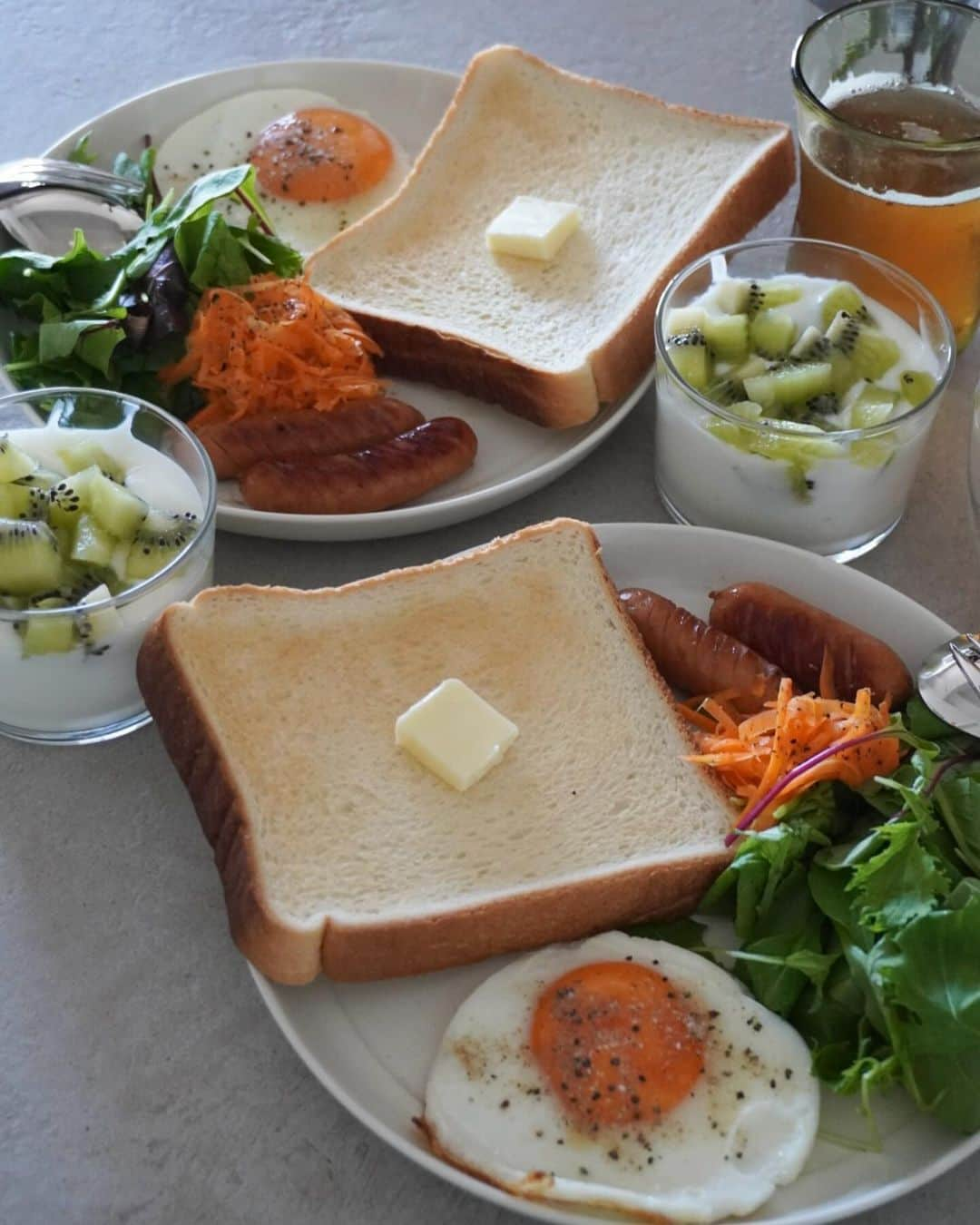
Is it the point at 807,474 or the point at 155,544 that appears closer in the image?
the point at 155,544

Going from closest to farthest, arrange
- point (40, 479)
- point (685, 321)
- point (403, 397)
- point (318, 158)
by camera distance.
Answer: point (40, 479) → point (685, 321) → point (403, 397) → point (318, 158)

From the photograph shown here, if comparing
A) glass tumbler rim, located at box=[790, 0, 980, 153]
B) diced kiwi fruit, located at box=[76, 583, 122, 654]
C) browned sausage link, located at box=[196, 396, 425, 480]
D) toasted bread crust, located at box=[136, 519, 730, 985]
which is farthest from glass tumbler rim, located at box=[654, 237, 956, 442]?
diced kiwi fruit, located at box=[76, 583, 122, 654]

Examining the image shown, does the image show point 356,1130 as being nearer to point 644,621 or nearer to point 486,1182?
point 486,1182

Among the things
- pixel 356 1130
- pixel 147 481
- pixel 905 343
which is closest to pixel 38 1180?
pixel 356 1130

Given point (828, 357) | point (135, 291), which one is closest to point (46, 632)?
point (135, 291)

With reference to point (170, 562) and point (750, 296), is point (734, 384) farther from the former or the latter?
point (170, 562)

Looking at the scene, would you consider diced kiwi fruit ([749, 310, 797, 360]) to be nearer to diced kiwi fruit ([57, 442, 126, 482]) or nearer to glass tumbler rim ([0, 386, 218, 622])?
glass tumbler rim ([0, 386, 218, 622])

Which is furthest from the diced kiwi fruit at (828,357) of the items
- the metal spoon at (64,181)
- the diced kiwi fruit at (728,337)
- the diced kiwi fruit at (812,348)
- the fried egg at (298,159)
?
the metal spoon at (64,181)
